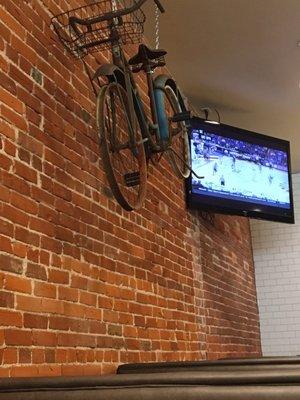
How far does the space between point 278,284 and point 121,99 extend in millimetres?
5318

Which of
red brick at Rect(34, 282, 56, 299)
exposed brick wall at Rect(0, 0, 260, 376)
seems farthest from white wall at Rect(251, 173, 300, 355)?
red brick at Rect(34, 282, 56, 299)

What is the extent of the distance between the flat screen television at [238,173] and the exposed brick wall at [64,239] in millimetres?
783

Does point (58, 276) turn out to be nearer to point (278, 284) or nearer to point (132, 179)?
point (132, 179)

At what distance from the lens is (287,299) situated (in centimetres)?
746

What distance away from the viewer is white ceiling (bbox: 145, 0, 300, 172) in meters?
4.02

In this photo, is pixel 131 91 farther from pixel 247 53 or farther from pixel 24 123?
pixel 247 53

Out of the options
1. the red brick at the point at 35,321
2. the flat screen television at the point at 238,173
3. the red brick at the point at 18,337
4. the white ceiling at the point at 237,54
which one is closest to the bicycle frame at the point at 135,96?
the white ceiling at the point at 237,54

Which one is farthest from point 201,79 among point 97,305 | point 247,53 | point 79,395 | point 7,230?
point 79,395

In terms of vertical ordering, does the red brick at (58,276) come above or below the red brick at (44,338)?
above

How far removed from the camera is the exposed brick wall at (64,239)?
2191 millimetres

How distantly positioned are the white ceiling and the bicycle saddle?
0.84 meters

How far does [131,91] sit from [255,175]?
8.98ft

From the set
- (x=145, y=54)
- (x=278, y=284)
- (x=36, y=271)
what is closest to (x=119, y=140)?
(x=145, y=54)

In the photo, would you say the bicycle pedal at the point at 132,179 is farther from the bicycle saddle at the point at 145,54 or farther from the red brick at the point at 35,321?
the red brick at the point at 35,321
